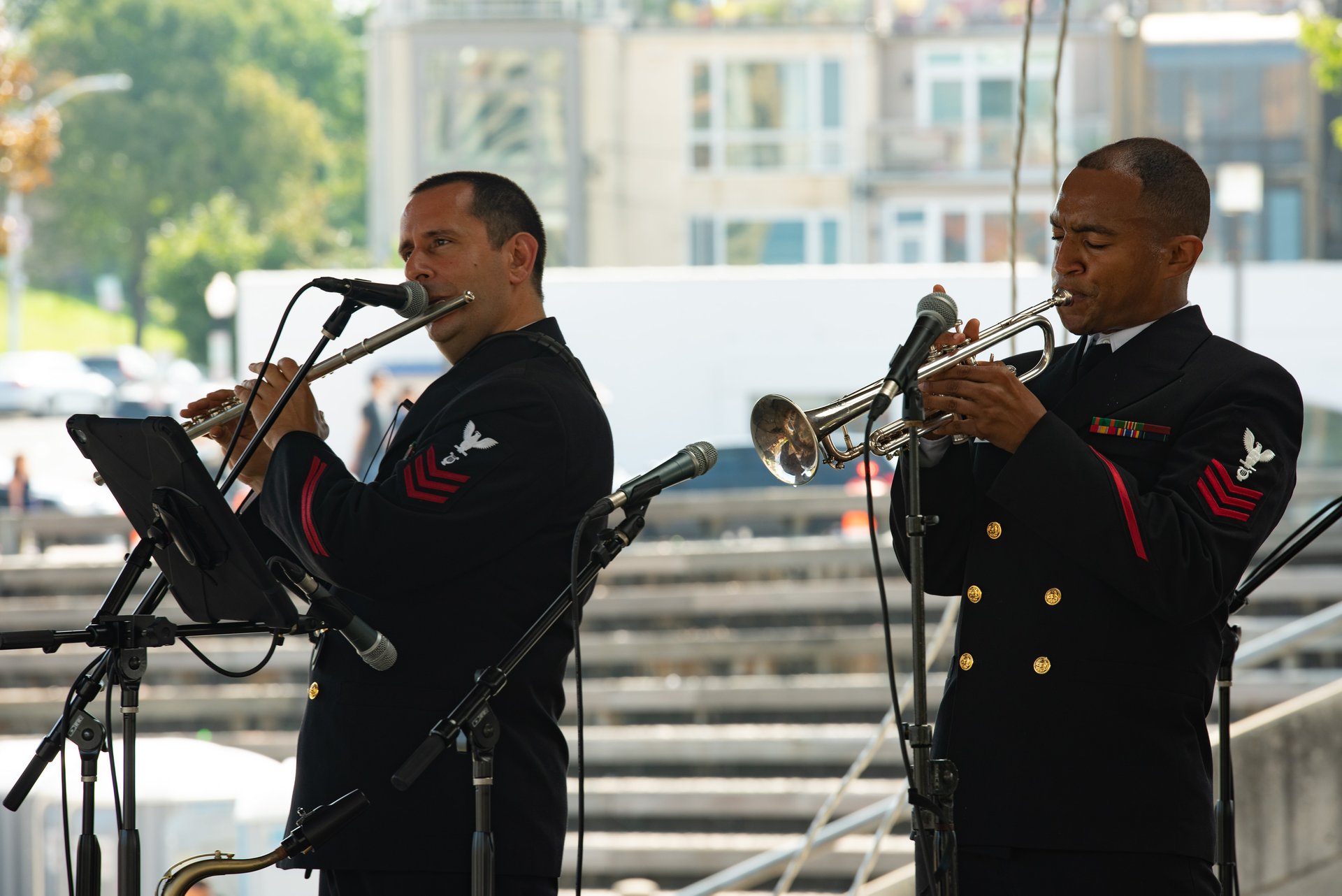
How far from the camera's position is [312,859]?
2584 millimetres

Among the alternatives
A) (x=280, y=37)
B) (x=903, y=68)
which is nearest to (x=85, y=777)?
(x=903, y=68)

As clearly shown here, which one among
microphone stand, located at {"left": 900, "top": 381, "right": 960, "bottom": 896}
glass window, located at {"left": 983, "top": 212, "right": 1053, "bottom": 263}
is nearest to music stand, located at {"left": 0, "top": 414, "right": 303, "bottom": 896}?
microphone stand, located at {"left": 900, "top": 381, "right": 960, "bottom": 896}

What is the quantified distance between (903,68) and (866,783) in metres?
17.6

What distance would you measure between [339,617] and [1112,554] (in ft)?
3.77

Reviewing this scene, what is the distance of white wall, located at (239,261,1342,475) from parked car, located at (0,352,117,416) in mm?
13471

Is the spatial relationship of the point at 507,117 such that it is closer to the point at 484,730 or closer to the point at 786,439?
the point at 786,439

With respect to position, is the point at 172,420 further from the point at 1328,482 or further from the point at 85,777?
the point at 1328,482

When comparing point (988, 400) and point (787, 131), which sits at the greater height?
point (787, 131)

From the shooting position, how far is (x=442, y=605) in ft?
8.73

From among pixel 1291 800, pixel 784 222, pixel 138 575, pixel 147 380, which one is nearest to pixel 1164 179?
pixel 138 575

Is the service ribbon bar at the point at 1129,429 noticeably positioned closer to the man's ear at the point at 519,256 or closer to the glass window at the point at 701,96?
the man's ear at the point at 519,256

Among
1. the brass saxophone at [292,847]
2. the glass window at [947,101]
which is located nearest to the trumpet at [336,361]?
the brass saxophone at [292,847]

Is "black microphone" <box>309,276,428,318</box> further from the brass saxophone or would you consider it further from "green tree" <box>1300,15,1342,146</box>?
"green tree" <box>1300,15,1342,146</box>

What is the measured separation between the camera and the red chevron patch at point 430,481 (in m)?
2.63
